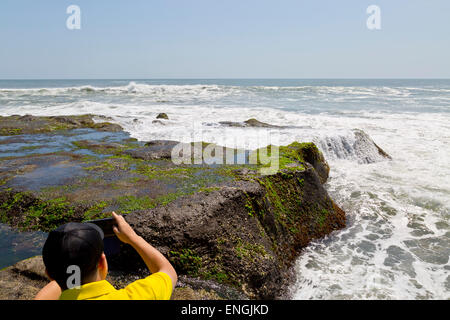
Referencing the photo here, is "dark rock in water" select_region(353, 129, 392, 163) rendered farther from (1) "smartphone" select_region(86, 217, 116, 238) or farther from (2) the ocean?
(1) "smartphone" select_region(86, 217, 116, 238)

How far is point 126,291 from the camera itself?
5.72ft

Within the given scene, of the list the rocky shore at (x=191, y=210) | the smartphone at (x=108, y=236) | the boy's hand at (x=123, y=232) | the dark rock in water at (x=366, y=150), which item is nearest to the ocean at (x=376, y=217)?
the dark rock in water at (x=366, y=150)

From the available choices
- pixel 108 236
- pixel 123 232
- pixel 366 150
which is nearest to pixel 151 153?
pixel 108 236

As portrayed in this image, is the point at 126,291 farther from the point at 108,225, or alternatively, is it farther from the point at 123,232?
the point at 108,225

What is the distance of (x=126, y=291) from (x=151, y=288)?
0.14 m

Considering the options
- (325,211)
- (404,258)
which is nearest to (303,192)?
(325,211)

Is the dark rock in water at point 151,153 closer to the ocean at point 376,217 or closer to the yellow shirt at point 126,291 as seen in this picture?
the ocean at point 376,217

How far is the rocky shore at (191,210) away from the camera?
3.82 meters

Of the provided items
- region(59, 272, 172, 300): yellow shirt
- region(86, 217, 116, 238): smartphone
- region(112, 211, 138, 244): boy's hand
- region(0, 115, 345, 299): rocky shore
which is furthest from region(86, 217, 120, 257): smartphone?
region(0, 115, 345, 299): rocky shore

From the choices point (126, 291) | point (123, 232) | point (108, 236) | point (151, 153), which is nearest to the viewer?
point (126, 291)

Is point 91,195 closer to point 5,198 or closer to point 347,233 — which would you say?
point 5,198

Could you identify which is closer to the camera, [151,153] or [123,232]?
[123,232]

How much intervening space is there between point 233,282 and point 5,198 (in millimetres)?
4085

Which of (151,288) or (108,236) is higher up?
(108,236)
